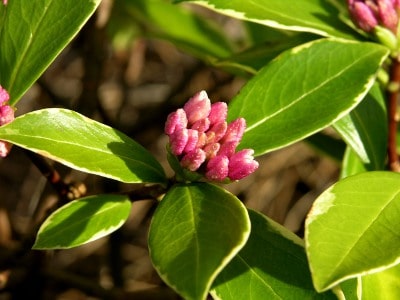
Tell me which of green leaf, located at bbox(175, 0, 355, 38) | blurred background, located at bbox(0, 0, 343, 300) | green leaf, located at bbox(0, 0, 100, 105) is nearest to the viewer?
green leaf, located at bbox(0, 0, 100, 105)

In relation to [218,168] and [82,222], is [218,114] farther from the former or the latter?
[82,222]

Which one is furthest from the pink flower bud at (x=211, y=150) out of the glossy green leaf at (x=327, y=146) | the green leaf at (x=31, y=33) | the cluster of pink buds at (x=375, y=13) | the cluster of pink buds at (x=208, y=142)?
the glossy green leaf at (x=327, y=146)

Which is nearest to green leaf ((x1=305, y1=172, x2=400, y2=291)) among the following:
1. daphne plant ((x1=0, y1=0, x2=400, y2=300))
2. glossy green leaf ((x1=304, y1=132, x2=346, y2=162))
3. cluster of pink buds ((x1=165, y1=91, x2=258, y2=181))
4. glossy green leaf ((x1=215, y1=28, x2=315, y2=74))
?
daphne plant ((x1=0, y1=0, x2=400, y2=300))

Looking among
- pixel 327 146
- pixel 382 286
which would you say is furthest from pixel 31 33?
pixel 327 146

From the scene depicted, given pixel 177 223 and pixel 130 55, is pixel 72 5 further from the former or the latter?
pixel 130 55

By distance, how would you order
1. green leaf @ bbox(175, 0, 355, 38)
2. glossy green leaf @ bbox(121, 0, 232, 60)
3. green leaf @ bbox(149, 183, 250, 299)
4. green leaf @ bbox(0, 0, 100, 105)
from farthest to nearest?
glossy green leaf @ bbox(121, 0, 232, 60)
green leaf @ bbox(175, 0, 355, 38)
green leaf @ bbox(0, 0, 100, 105)
green leaf @ bbox(149, 183, 250, 299)

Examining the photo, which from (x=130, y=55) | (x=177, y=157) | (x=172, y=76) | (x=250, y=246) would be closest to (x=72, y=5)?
(x=177, y=157)

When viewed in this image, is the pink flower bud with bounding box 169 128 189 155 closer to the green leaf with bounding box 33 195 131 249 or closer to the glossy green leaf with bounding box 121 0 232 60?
the green leaf with bounding box 33 195 131 249
